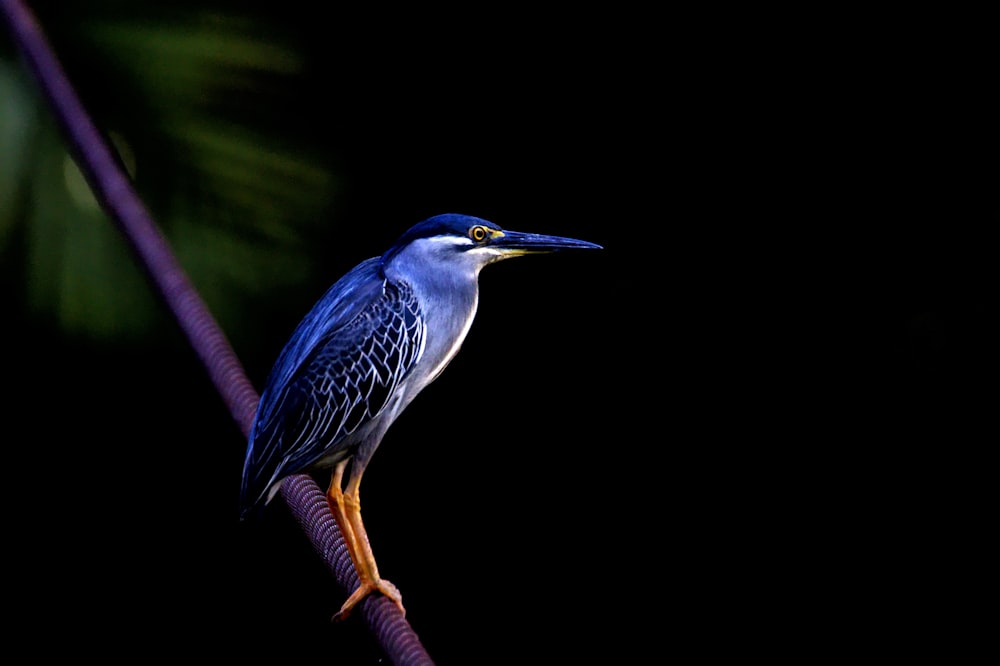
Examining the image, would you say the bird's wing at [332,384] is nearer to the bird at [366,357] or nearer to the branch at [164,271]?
the bird at [366,357]

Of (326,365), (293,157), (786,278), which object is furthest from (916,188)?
(326,365)

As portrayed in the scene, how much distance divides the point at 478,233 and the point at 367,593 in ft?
1.17

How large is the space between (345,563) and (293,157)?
111 centimetres

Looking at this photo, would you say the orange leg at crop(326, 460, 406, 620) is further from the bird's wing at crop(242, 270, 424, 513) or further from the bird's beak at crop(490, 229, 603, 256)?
the bird's beak at crop(490, 229, 603, 256)

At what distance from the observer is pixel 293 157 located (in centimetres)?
198

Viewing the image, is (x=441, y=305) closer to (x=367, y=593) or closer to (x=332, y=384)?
(x=332, y=384)

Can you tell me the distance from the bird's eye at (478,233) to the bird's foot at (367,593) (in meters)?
0.34

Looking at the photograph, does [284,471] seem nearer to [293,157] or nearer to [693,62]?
[293,157]

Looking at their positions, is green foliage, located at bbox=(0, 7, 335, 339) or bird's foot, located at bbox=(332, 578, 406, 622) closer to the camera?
bird's foot, located at bbox=(332, 578, 406, 622)

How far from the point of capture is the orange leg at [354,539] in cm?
114

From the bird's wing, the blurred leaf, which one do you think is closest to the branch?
the bird's wing

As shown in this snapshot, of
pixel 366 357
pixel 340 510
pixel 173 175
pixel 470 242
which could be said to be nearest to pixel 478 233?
pixel 470 242

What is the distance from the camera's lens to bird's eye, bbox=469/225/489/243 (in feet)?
3.89

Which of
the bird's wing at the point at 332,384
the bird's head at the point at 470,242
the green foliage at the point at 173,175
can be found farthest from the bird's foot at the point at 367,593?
the green foliage at the point at 173,175
